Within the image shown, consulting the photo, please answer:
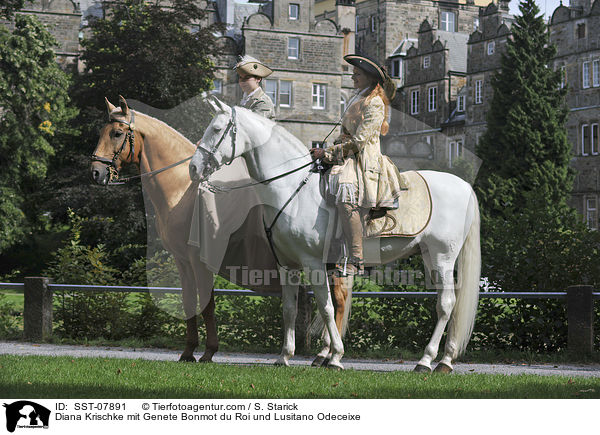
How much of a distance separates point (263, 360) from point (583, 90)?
1781 inches

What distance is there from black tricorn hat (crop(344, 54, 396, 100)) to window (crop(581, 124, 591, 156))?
149 ft

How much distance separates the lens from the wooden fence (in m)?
12.0

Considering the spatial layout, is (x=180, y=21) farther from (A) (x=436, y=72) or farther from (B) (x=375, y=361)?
(B) (x=375, y=361)

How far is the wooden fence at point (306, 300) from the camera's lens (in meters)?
12.0

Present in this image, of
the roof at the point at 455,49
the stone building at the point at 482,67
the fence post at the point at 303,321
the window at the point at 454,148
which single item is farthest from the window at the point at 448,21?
the fence post at the point at 303,321

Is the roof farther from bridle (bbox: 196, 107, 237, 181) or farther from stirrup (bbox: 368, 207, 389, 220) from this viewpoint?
bridle (bbox: 196, 107, 237, 181)

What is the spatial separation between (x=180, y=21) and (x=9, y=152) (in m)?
10.5

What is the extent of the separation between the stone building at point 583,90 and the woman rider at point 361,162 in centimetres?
4374

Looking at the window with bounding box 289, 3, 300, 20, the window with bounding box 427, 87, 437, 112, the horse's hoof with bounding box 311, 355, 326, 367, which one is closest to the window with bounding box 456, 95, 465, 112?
the window with bounding box 427, 87, 437, 112

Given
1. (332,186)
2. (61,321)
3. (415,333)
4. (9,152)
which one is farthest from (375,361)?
(9,152)

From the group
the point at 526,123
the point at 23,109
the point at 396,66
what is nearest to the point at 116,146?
the point at 23,109

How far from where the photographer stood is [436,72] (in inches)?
2589

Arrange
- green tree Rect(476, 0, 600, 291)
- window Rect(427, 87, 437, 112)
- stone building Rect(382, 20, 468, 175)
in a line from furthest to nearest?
window Rect(427, 87, 437, 112) < stone building Rect(382, 20, 468, 175) < green tree Rect(476, 0, 600, 291)

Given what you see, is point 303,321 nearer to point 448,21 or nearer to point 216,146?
point 216,146
